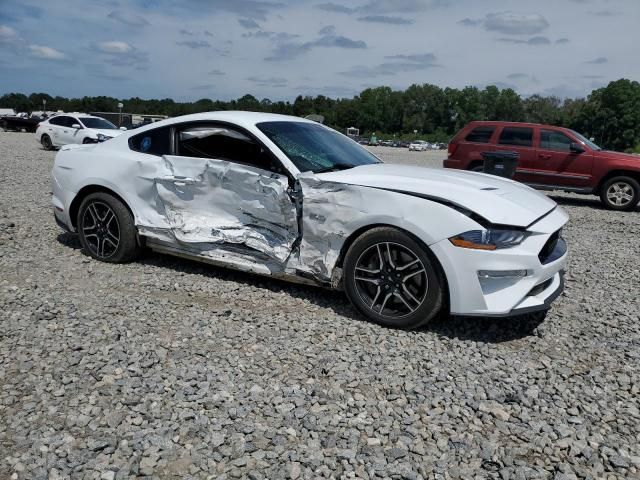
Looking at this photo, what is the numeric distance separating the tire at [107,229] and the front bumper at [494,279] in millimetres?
3051

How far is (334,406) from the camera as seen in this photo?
307cm

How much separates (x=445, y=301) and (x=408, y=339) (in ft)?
1.25

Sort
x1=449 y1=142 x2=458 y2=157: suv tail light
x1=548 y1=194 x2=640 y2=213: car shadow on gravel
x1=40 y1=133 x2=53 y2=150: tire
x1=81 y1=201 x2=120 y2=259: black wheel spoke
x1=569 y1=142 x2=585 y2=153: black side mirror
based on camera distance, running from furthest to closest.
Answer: x1=40 y1=133 x2=53 y2=150: tire
x1=449 y1=142 x2=458 y2=157: suv tail light
x1=548 y1=194 x2=640 y2=213: car shadow on gravel
x1=569 y1=142 x2=585 y2=153: black side mirror
x1=81 y1=201 x2=120 y2=259: black wheel spoke

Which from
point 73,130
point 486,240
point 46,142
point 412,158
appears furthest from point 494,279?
point 412,158

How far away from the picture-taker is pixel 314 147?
16.1 ft

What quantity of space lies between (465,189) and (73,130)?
65.0 ft

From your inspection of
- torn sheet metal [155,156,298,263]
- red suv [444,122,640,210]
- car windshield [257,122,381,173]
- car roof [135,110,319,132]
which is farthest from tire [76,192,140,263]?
red suv [444,122,640,210]

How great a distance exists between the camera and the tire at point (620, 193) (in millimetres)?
11336

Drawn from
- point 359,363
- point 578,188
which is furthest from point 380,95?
point 359,363

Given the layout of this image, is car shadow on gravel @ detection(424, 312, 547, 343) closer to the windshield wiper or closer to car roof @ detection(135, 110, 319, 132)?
the windshield wiper

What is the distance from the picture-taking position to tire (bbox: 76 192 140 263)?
5281 millimetres

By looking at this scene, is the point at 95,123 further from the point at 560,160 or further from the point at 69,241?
the point at 560,160

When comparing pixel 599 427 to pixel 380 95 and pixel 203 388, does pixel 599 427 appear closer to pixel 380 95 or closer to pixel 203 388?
pixel 203 388

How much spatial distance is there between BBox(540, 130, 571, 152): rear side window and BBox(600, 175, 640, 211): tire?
3.70ft
